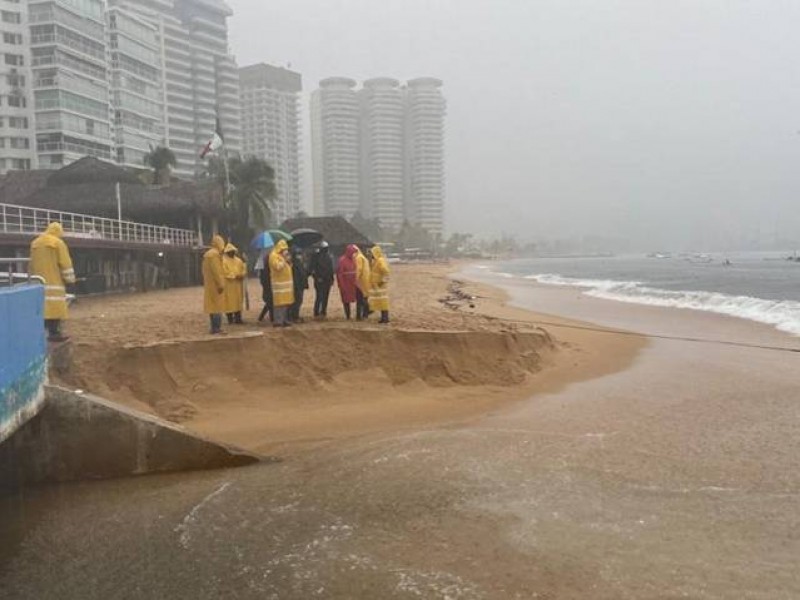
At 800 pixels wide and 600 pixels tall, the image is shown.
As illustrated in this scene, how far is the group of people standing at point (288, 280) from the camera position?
34.2ft

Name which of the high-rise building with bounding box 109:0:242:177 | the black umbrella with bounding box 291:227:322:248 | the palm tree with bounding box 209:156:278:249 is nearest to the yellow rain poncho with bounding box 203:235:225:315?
the black umbrella with bounding box 291:227:322:248

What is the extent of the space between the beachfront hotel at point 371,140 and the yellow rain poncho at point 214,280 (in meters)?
124

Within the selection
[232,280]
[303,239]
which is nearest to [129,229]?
[303,239]

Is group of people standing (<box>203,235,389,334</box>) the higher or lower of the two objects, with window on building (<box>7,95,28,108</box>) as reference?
lower

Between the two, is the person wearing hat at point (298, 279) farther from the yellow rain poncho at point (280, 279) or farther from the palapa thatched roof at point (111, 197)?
the palapa thatched roof at point (111, 197)

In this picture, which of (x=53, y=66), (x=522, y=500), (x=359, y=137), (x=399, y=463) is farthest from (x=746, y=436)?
(x=359, y=137)

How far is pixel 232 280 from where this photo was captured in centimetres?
1079

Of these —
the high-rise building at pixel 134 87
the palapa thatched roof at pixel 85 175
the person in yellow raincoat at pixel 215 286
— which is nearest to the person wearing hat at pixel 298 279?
the person in yellow raincoat at pixel 215 286

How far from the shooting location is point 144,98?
88812mm

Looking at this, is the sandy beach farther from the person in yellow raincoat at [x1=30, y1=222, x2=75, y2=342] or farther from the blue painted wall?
the blue painted wall

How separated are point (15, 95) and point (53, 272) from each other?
72728 millimetres

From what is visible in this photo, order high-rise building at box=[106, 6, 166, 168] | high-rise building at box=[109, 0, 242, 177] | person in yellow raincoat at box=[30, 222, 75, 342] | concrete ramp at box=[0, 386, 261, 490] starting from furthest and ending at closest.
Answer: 1. high-rise building at box=[109, 0, 242, 177]
2. high-rise building at box=[106, 6, 166, 168]
3. person in yellow raincoat at box=[30, 222, 75, 342]
4. concrete ramp at box=[0, 386, 261, 490]

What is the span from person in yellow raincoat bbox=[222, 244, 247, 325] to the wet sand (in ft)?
13.4

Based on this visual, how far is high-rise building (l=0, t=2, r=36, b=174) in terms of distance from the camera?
69.6 metres
